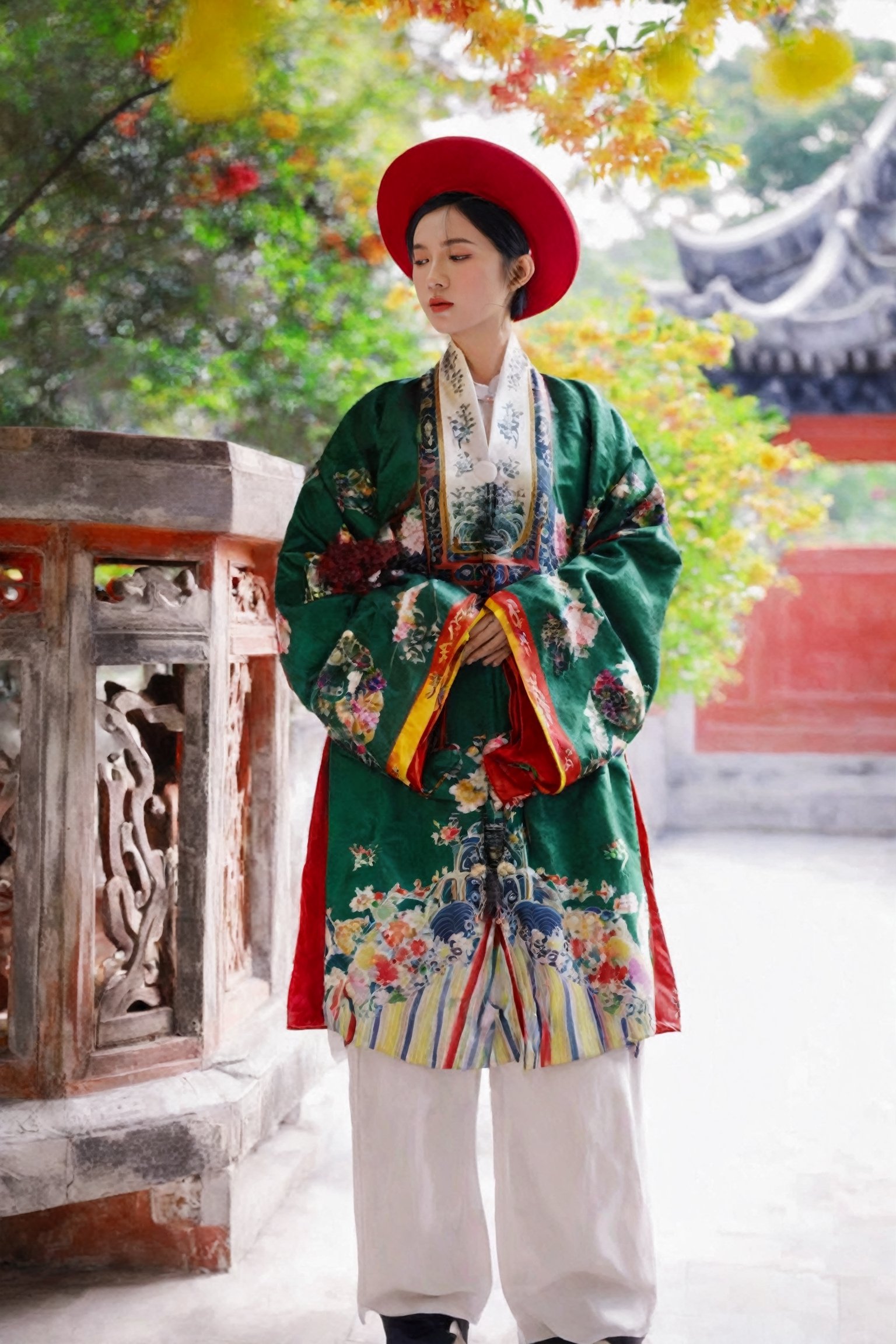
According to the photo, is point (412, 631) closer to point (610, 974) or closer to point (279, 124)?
point (610, 974)

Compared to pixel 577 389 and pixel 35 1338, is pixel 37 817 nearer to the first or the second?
pixel 35 1338

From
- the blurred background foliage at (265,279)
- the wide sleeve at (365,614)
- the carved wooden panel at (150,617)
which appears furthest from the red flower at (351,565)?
the blurred background foliage at (265,279)

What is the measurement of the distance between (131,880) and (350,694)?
0.66 m

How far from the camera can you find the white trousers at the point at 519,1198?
1716mm

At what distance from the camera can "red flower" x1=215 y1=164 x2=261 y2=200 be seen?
5105 millimetres

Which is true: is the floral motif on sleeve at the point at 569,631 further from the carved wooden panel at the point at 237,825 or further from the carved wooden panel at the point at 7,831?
the carved wooden panel at the point at 7,831

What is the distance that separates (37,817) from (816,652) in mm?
7355

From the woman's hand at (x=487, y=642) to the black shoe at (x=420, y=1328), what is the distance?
3.17 feet

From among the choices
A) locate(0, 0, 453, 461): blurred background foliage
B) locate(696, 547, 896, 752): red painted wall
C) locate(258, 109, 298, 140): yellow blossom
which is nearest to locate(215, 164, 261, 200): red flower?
locate(0, 0, 453, 461): blurred background foliage

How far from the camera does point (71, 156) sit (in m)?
4.76

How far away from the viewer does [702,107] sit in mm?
3947

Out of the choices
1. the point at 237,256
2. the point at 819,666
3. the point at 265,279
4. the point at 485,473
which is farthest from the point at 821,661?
the point at 485,473

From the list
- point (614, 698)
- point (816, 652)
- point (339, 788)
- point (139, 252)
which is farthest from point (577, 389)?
point (816, 652)

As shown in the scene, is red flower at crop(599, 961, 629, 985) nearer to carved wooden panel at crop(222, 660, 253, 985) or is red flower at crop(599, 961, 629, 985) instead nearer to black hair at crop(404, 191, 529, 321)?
carved wooden panel at crop(222, 660, 253, 985)
